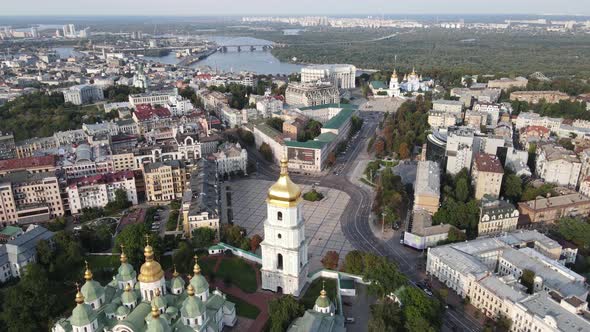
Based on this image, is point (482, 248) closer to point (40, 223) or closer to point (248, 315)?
point (248, 315)

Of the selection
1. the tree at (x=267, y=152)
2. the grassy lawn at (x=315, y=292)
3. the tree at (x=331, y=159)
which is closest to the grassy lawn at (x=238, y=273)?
the grassy lawn at (x=315, y=292)

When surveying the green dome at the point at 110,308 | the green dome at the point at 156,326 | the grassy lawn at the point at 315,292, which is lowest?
the grassy lawn at the point at 315,292

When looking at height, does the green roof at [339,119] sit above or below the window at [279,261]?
below

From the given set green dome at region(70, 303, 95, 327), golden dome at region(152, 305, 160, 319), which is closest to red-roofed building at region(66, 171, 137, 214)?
green dome at region(70, 303, 95, 327)

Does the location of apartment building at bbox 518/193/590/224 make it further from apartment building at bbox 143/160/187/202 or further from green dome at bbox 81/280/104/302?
green dome at bbox 81/280/104/302

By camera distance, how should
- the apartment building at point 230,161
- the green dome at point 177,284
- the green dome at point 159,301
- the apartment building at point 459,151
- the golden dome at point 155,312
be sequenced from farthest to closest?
the apartment building at point 230,161, the apartment building at point 459,151, the green dome at point 177,284, the green dome at point 159,301, the golden dome at point 155,312

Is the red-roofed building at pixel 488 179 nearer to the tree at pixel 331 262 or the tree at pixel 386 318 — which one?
the tree at pixel 331 262

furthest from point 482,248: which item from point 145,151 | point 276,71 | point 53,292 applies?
point 276,71

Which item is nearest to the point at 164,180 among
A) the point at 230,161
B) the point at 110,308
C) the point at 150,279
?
the point at 230,161
